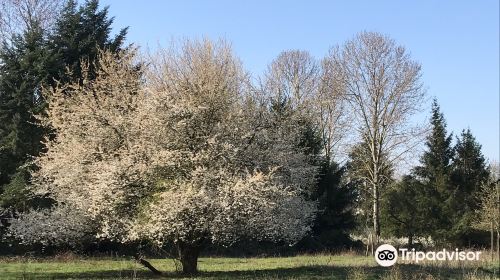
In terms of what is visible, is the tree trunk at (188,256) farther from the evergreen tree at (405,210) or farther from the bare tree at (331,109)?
the evergreen tree at (405,210)

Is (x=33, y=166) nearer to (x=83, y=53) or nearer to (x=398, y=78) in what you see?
(x=83, y=53)

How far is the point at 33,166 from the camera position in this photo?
25.2m

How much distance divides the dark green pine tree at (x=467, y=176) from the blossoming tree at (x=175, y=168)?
82.4 ft

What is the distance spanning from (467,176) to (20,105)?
3267cm

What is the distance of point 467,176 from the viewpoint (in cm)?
3972

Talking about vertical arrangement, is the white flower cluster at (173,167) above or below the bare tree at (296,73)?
below

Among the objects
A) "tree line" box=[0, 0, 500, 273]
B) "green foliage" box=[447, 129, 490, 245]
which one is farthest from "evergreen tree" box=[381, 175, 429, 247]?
"tree line" box=[0, 0, 500, 273]

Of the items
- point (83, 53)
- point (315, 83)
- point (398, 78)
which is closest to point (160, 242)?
point (83, 53)

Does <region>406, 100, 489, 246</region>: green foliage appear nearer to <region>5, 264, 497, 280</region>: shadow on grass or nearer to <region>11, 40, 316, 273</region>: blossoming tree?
<region>5, 264, 497, 280</region>: shadow on grass

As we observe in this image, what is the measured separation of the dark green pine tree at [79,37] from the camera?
91.9 feet

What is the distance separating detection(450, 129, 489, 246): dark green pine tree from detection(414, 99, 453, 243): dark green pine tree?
59 centimetres

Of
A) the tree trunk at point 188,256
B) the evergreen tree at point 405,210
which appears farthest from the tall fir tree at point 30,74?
the evergreen tree at point 405,210

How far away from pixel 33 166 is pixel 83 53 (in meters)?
7.45

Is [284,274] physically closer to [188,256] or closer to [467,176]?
[188,256]
